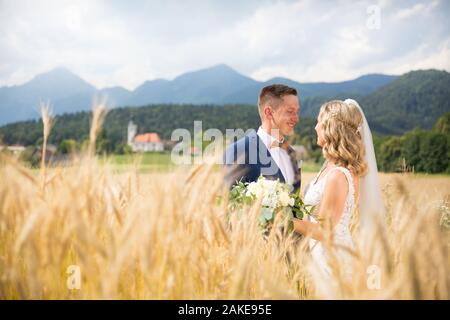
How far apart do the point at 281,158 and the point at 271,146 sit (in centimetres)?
17

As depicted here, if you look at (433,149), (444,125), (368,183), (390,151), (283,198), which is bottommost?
(283,198)

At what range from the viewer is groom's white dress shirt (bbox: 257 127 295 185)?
14.9ft

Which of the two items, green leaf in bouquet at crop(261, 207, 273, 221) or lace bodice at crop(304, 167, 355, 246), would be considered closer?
green leaf in bouquet at crop(261, 207, 273, 221)

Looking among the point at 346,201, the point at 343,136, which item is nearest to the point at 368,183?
the point at 346,201

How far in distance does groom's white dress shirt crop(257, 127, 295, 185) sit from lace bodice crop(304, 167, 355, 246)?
585 millimetres

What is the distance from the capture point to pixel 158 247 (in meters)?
1.58

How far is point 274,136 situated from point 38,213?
11.4 feet

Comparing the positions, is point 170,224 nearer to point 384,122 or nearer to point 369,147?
point 369,147

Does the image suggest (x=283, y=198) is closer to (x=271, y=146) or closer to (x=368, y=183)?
(x=368, y=183)

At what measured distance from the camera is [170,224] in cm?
151

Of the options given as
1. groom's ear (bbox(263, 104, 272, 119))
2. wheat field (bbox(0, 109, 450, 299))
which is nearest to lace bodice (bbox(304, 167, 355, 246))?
groom's ear (bbox(263, 104, 272, 119))

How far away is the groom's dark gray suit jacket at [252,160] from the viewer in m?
4.24

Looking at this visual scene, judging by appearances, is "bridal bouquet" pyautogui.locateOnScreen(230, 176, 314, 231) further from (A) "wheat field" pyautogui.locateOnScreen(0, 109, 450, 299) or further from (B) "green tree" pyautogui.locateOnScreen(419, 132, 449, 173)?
(B) "green tree" pyautogui.locateOnScreen(419, 132, 449, 173)

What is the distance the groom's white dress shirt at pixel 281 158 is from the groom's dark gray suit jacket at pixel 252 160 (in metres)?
0.07
